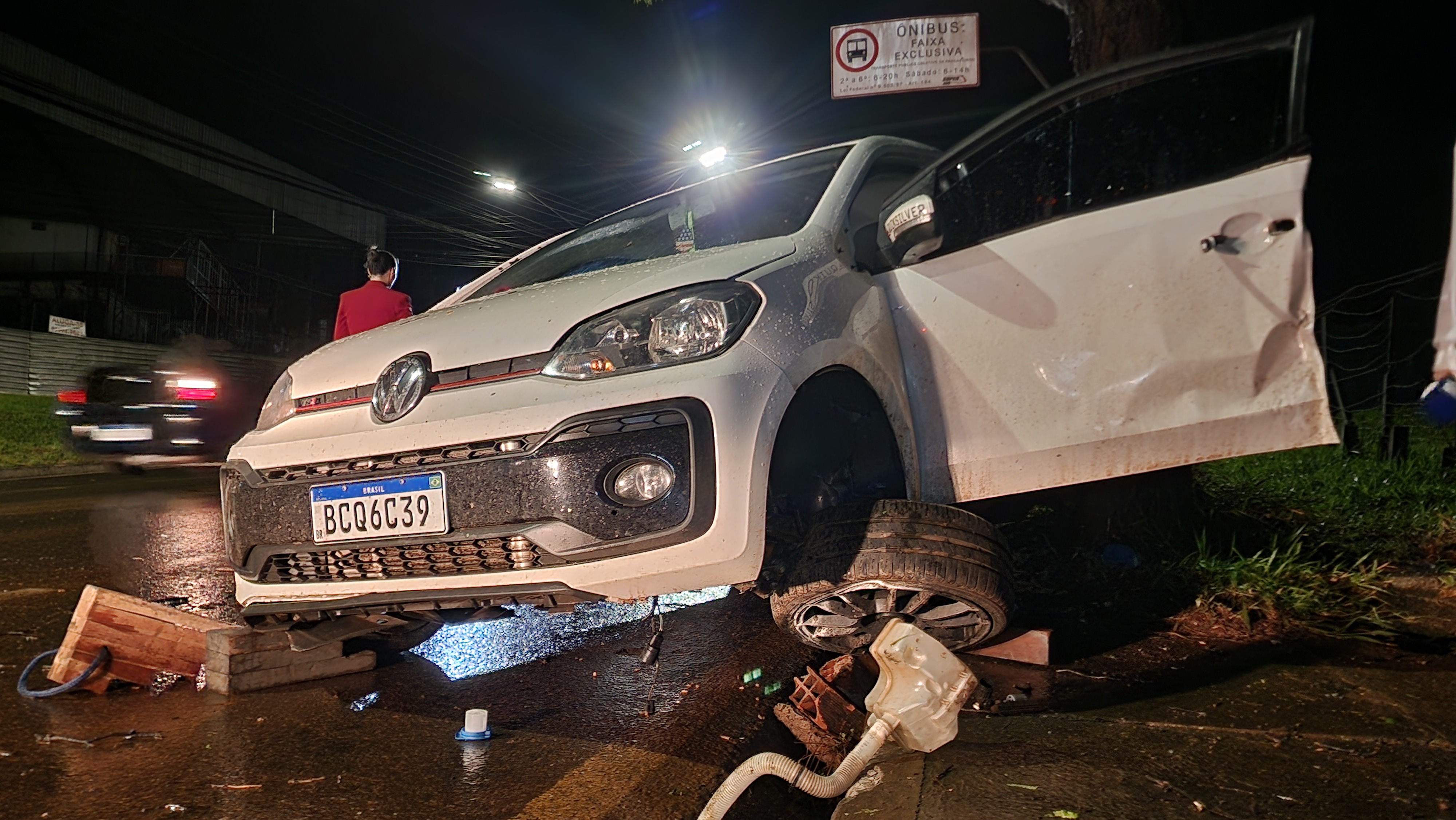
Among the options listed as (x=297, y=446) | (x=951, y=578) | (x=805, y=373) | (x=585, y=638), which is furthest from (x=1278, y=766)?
(x=297, y=446)

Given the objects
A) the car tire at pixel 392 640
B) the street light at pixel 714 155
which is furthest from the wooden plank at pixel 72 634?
the street light at pixel 714 155

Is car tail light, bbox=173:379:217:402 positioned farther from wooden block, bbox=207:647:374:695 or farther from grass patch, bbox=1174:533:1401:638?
grass patch, bbox=1174:533:1401:638

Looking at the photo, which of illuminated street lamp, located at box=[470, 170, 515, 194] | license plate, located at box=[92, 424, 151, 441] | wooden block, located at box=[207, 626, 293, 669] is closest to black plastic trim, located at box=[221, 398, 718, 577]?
wooden block, located at box=[207, 626, 293, 669]

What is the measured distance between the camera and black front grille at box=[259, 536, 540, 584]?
2037mm

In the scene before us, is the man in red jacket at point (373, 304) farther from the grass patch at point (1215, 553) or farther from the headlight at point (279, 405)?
the grass patch at point (1215, 553)

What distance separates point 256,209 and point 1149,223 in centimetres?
2363

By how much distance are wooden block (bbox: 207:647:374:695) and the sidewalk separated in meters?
1.90

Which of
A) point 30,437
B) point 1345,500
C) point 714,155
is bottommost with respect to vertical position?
point 1345,500

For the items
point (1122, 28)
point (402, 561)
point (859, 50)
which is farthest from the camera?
point (859, 50)

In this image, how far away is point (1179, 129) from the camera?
9.22ft

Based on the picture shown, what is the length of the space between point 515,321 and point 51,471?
10.9 meters

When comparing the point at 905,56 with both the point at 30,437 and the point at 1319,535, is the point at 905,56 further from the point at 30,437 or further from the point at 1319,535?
the point at 30,437

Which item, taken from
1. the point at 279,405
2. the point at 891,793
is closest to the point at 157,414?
the point at 279,405

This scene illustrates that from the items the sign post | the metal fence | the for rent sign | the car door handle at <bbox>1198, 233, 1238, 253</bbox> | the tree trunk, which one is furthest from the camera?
the sign post
